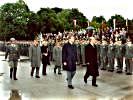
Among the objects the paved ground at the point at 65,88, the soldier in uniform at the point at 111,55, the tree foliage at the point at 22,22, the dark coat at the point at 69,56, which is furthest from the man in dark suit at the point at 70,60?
the tree foliage at the point at 22,22

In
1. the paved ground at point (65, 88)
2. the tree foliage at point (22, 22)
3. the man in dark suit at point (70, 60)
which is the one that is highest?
the tree foliage at point (22, 22)

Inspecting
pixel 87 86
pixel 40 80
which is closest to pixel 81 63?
pixel 40 80

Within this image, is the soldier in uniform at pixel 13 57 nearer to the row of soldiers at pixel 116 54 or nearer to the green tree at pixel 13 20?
the row of soldiers at pixel 116 54

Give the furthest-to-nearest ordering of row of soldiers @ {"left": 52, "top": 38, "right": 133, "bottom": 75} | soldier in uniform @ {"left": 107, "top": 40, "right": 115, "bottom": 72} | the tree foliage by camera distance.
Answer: the tree foliage < soldier in uniform @ {"left": 107, "top": 40, "right": 115, "bottom": 72} < row of soldiers @ {"left": 52, "top": 38, "right": 133, "bottom": 75}

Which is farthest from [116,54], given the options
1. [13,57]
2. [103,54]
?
[13,57]

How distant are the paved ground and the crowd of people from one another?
52 cm

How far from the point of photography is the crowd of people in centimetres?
1634

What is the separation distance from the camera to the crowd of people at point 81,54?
16.3 meters

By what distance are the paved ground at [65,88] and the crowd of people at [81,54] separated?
52 cm

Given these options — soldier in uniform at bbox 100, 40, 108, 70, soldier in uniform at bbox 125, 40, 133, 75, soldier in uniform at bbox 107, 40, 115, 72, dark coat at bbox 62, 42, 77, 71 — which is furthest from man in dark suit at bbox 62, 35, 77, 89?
soldier in uniform at bbox 100, 40, 108, 70

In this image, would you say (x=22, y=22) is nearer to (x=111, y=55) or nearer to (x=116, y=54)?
(x=111, y=55)

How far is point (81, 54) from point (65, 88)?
11.4m

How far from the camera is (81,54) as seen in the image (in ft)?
90.5

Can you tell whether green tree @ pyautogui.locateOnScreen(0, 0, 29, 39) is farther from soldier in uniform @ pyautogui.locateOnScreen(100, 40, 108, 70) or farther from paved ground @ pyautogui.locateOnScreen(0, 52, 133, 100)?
paved ground @ pyautogui.locateOnScreen(0, 52, 133, 100)
